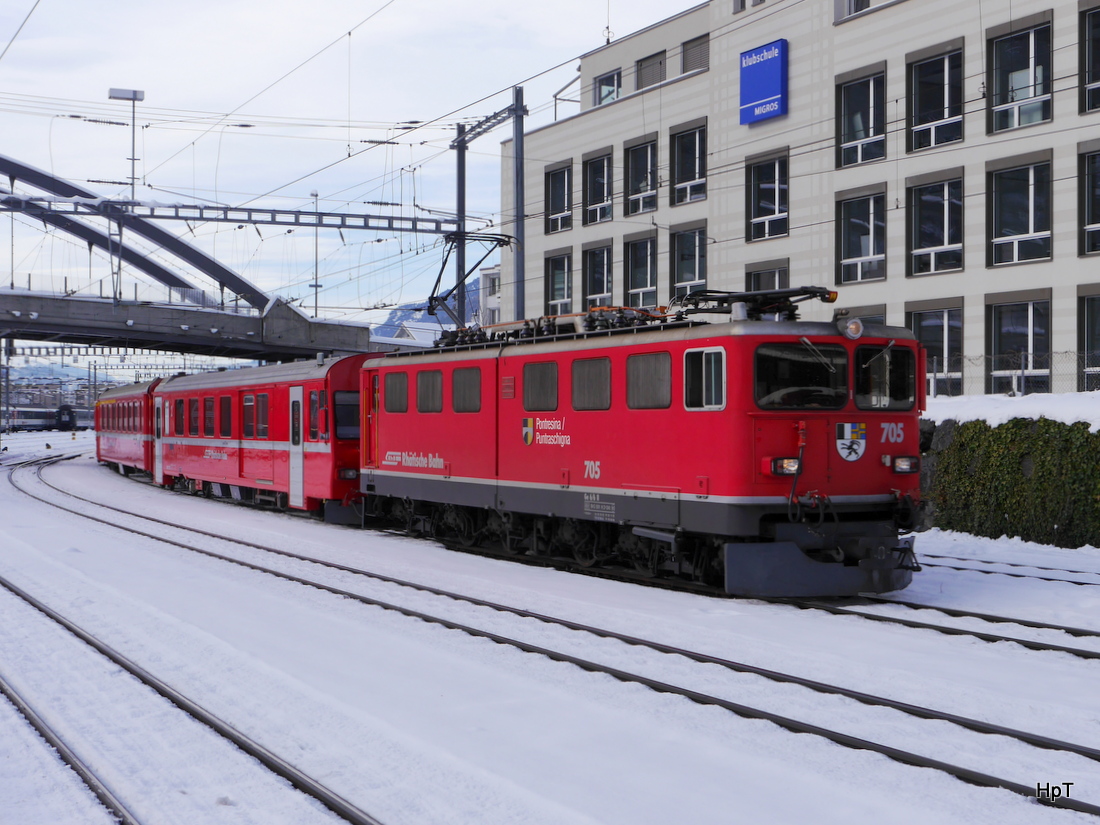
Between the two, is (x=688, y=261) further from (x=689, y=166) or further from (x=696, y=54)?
(x=696, y=54)

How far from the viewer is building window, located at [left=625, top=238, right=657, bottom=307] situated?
32438 millimetres

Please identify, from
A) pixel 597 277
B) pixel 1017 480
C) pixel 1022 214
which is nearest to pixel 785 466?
pixel 1017 480

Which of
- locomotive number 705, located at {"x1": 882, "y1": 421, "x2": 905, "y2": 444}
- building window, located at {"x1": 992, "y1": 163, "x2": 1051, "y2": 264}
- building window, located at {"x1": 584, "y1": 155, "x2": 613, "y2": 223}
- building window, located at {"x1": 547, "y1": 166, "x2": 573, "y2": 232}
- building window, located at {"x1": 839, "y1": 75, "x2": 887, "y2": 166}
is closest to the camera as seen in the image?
locomotive number 705, located at {"x1": 882, "y1": 421, "x2": 905, "y2": 444}

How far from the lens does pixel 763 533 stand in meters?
11.6

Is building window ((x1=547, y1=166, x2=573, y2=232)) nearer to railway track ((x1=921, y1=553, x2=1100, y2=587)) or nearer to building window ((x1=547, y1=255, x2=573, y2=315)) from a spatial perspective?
building window ((x1=547, y1=255, x2=573, y2=315))

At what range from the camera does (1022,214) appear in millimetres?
23406

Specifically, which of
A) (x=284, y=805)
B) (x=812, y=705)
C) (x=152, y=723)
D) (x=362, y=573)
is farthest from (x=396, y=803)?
(x=362, y=573)

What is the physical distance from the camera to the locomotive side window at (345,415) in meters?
20.1

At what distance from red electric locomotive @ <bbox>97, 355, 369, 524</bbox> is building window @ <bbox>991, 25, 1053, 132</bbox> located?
1433 cm

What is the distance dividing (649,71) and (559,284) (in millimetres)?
7127

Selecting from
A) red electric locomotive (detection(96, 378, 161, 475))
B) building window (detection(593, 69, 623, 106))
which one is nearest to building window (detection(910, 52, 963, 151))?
building window (detection(593, 69, 623, 106))

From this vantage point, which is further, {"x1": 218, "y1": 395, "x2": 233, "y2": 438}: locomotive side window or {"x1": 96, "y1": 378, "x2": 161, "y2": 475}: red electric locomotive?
{"x1": 96, "y1": 378, "x2": 161, "y2": 475}: red electric locomotive

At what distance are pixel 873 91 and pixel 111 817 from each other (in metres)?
24.5

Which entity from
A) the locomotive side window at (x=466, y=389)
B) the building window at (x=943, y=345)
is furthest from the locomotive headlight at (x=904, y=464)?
the building window at (x=943, y=345)
